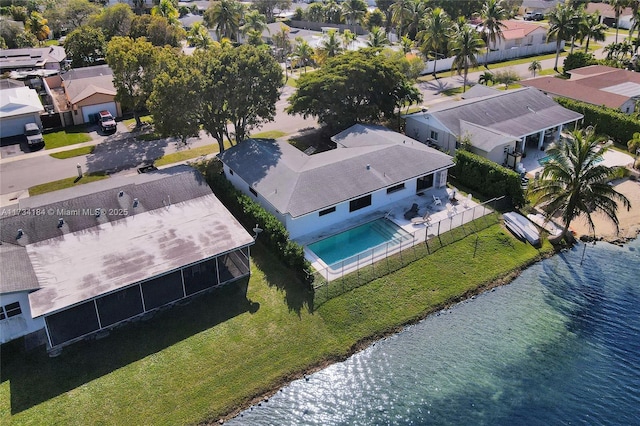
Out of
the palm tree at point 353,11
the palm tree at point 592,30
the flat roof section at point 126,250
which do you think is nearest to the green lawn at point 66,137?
the flat roof section at point 126,250

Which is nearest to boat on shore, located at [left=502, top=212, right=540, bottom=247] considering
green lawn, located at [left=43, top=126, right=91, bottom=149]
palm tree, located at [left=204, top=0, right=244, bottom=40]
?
green lawn, located at [left=43, top=126, right=91, bottom=149]

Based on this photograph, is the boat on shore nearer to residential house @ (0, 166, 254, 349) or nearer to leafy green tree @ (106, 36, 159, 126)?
residential house @ (0, 166, 254, 349)

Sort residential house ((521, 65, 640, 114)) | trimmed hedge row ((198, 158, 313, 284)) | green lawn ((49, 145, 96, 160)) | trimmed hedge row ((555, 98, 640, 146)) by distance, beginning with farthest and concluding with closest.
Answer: residential house ((521, 65, 640, 114))
trimmed hedge row ((555, 98, 640, 146))
green lawn ((49, 145, 96, 160))
trimmed hedge row ((198, 158, 313, 284))

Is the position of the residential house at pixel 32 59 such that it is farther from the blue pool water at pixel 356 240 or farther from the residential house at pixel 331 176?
the blue pool water at pixel 356 240

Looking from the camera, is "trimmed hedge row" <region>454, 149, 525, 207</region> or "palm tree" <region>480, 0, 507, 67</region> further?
"palm tree" <region>480, 0, 507, 67</region>

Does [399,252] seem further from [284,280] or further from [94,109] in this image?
[94,109]

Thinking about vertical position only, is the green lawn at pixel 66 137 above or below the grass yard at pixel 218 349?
above

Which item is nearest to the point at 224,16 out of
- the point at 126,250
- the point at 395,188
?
the point at 395,188
